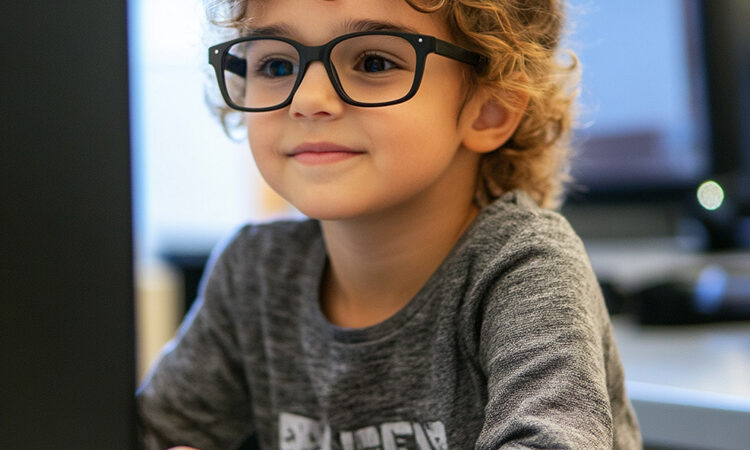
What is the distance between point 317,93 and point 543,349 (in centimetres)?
27

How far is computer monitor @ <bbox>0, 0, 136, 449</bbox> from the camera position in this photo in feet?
1.04

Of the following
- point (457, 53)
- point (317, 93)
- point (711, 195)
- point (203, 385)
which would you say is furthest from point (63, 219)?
point (711, 195)

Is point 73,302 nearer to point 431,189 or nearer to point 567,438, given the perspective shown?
point 567,438

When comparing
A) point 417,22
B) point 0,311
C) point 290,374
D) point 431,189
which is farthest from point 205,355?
point 0,311

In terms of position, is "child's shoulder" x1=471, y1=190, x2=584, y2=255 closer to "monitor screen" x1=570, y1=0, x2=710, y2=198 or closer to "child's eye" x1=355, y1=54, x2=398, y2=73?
"child's eye" x1=355, y1=54, x2=398, y2=73

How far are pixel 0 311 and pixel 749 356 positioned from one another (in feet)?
2.87

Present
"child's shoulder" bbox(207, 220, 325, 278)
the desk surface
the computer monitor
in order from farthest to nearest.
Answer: "child's shoulder" bbox(207, 220, 325, 278) < the desk surface < the computer monitor

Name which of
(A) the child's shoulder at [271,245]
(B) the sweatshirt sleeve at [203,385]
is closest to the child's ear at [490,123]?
(A) the child's shoulder at [271,245]

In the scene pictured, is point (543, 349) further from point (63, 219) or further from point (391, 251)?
point (63, 219)

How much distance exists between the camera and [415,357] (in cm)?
72

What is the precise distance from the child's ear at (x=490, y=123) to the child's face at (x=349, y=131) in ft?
0.16

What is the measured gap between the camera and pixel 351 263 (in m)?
0.79

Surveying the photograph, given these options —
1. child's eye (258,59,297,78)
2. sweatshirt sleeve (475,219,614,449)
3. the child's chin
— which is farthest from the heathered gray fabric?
child's eye (258,59,297,78)

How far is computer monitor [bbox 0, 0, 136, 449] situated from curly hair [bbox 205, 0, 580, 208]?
36cm
